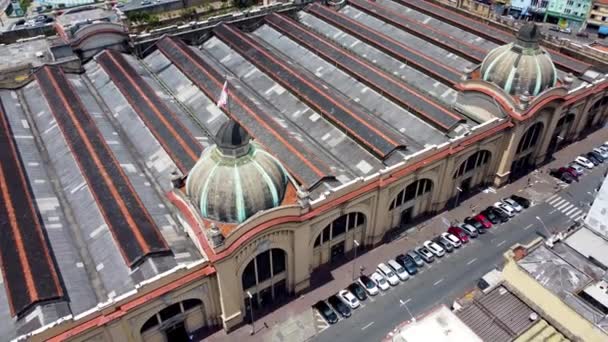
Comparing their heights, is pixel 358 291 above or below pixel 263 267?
below

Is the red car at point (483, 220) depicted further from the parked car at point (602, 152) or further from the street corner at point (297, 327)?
the parked car at point (602, 152)

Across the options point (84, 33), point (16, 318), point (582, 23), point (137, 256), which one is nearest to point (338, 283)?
point (137, 256)

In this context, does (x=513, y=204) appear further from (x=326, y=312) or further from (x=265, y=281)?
(x=265, y=281)

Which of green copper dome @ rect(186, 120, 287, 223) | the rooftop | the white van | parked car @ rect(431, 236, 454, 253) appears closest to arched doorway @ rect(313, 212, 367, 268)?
the white van

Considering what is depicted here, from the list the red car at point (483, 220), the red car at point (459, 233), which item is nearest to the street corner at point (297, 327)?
the red car at point (459, 233)

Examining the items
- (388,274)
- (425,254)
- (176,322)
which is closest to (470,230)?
(425,254)

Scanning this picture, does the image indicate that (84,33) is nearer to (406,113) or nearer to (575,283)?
(406,113)
